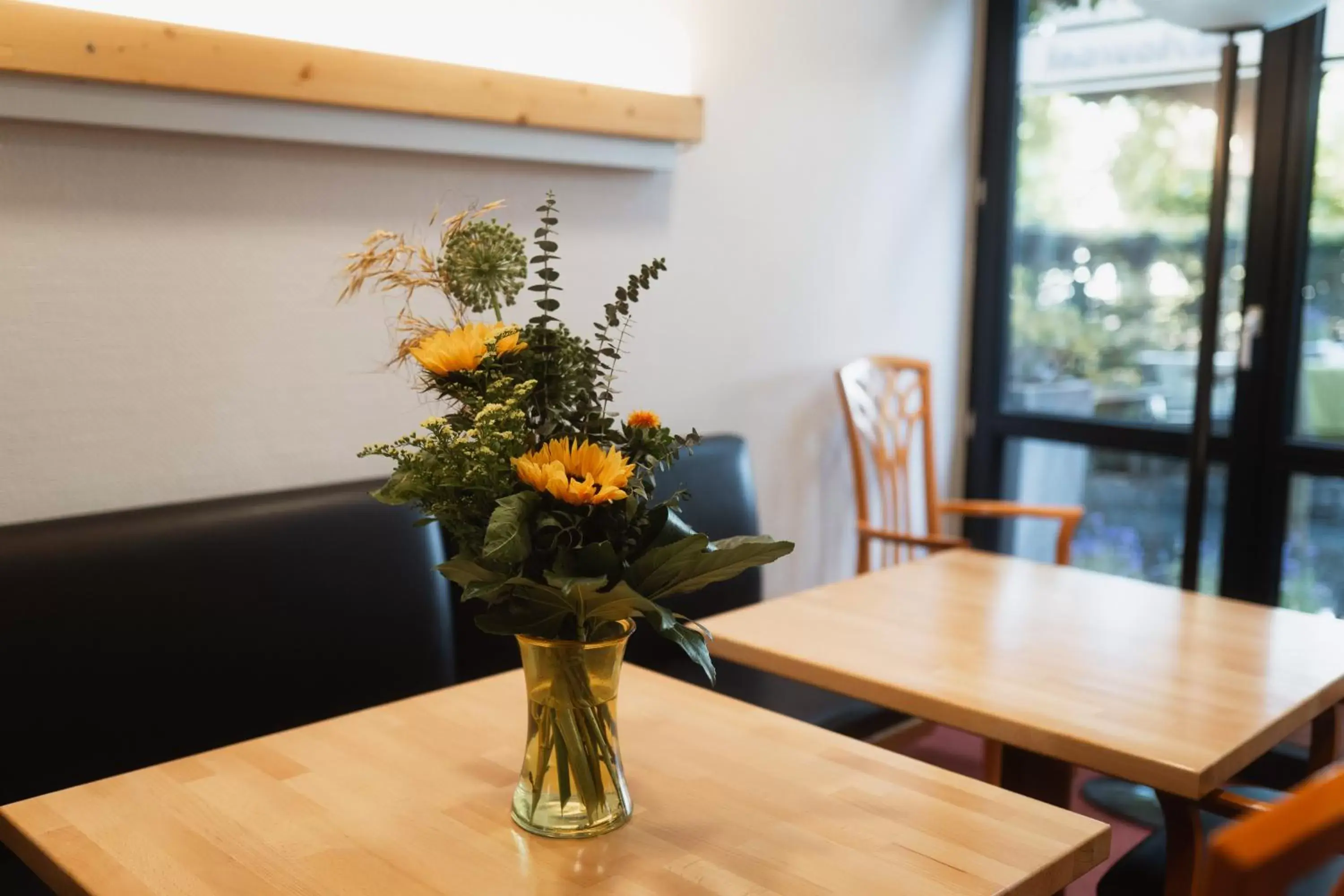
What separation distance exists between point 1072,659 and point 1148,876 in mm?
327

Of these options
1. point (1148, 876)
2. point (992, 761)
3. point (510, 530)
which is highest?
point (510, 530)

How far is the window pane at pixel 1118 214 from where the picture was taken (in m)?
3.28

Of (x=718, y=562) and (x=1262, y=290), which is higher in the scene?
(x=1262, y=290)

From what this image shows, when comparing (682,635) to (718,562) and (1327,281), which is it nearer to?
(718,562)

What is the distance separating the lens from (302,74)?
80.8 inches

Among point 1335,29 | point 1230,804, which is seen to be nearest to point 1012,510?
point 1335,29

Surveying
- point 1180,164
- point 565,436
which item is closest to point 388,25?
point 565,436

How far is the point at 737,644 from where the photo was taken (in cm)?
194

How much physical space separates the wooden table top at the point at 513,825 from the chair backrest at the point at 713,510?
1034mm

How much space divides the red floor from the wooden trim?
5.23ft

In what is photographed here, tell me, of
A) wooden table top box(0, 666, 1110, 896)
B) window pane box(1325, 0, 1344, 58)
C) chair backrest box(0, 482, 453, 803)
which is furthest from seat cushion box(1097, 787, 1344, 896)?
window pane box(1325, 0, 1344, 58)

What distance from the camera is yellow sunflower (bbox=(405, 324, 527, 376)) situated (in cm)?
117

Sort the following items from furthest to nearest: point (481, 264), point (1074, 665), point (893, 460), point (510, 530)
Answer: point (893, 460) → point (1074, 665) → point (481, 264) → point (510, 530)

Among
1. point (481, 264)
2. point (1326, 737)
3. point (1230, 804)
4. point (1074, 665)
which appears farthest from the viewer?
point (1326, 737)
